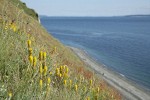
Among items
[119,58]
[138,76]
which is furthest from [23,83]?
[119,58]

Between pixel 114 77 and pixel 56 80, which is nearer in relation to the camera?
pixel 56 80

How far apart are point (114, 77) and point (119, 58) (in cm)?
Result: 1874

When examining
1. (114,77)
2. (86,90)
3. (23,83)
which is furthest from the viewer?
(114,77)

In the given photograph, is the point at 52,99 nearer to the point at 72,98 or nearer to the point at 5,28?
the point at 72,98

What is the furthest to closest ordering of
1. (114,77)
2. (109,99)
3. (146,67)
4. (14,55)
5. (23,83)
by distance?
1. (146,67)
2. (114,77)
3. (109,99)
4. (14,55)
5. (23,83)

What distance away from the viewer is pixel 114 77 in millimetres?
39781

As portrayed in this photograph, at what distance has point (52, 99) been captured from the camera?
5012 millimetres

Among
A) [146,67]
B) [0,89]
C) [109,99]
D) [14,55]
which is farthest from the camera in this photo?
[146,67]

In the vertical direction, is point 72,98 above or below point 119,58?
above

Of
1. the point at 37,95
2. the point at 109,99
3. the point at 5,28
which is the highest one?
the point at 5,28

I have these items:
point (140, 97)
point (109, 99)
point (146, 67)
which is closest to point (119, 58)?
point (146, 67)

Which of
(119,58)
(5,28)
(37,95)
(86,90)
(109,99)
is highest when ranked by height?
(5,28)

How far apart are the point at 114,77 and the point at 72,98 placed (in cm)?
3488

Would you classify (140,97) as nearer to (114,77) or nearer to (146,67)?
(114,77)
